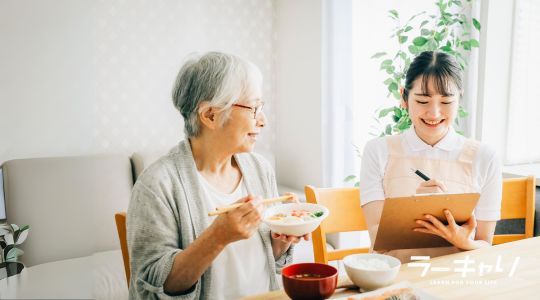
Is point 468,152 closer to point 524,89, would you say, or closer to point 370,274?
point 370,274

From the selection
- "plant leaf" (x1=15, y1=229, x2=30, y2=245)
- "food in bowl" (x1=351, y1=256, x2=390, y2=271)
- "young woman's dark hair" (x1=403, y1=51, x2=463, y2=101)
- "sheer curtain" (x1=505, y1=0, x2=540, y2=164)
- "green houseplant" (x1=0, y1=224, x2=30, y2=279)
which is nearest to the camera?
"food in bowl" (x1=351, y1=256, x2=390, y2=271)

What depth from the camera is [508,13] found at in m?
2.54

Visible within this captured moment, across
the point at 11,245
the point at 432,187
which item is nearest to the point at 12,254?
the point at 11,245

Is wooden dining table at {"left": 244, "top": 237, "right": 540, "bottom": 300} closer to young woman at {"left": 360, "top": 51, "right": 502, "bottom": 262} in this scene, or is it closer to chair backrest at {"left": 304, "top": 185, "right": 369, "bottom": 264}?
young woman at {"left": 360, "top": 51, "right": 502, "bottom": 262}

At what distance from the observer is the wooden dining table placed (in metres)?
1.06

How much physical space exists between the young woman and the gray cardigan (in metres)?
0.61

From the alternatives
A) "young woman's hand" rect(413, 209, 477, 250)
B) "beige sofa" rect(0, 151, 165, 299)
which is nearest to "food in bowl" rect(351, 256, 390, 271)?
"young woman's hand" rect(413, 209, 477, 250)

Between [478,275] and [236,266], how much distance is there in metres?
0.64

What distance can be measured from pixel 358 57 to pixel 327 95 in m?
0.31

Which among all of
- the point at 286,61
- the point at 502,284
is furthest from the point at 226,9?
the point at 502,284

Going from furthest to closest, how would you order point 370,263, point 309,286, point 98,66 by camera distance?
point 98,66
point 370,263
point 309,286

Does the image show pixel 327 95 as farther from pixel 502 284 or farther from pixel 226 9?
pixel 502 284

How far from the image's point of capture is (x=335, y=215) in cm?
161

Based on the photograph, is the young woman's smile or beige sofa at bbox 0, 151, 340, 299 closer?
the young woman's smile
